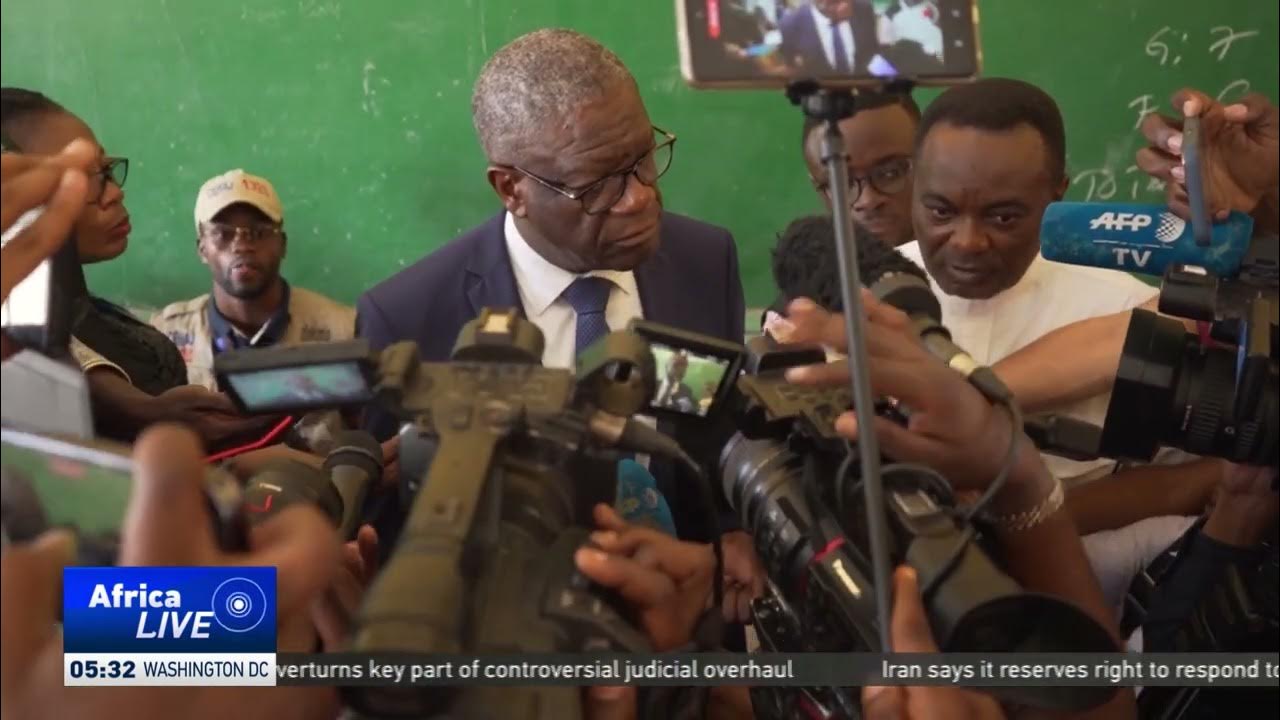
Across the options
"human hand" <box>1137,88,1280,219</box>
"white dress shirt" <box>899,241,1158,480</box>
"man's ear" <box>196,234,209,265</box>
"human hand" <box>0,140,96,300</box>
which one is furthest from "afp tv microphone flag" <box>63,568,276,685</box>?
"human hand" <box>1137,88,1280,219</box>

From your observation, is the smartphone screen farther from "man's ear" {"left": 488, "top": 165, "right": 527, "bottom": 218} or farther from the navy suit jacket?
"man's ear" {"left": 488, "top": 165, "right": 527, "bottom": 218}

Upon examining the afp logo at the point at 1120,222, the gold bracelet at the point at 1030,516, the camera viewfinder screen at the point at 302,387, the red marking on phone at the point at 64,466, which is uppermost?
the afp logo at the point at 1120,222

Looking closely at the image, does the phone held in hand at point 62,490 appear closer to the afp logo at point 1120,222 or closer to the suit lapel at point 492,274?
the suit lapel at point 492,274

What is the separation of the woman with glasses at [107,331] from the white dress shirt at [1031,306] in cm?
49

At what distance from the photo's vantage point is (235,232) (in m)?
0.76

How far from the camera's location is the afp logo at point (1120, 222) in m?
0.70

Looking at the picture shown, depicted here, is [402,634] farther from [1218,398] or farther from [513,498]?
[1218,398]

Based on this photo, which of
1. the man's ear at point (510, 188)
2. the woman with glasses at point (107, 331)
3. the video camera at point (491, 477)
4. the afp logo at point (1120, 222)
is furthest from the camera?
the man's ear at point (510, 188)

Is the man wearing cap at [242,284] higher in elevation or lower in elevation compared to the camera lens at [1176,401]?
higher

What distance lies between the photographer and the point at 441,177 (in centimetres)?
84

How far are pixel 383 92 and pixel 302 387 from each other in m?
0.28

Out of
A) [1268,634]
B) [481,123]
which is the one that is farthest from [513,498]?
[1268,634]

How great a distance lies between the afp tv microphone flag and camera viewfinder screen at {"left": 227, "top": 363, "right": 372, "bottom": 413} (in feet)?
0.30

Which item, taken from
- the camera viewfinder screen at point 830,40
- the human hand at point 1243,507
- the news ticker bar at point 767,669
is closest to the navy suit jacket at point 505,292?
the news ticker bar at point 767,669
